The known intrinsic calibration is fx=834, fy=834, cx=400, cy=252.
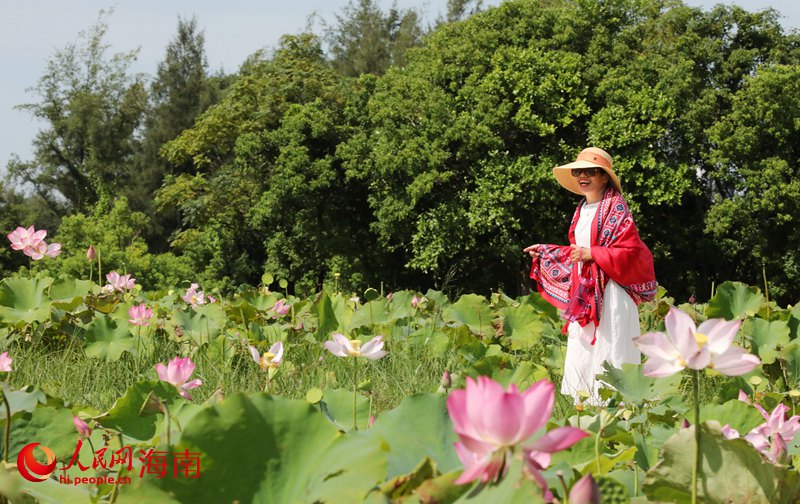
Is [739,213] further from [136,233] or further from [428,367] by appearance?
Result: [136,233]

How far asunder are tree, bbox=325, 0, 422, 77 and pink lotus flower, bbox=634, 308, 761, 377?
32.0m

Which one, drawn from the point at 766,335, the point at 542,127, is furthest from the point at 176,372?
the point at 542,127

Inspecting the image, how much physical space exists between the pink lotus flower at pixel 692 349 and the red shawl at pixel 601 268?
2.86m

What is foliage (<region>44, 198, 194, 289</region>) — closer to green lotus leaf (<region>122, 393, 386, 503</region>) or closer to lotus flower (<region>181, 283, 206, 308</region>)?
lotus flower (<region>181, 283, 206, 308</region>)

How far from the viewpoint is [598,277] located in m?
3.98

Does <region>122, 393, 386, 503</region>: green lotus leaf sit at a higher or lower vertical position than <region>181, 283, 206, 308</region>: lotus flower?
higher

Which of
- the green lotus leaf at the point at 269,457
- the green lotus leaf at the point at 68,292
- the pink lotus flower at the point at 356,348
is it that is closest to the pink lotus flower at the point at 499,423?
the green lotus leaf at the point at 269,457

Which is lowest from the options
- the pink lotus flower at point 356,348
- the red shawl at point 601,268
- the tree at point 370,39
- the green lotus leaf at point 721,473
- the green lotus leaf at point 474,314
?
the green lotus leaf at point 474,314

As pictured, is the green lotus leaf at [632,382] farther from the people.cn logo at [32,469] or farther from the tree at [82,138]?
the tree at [82,138]

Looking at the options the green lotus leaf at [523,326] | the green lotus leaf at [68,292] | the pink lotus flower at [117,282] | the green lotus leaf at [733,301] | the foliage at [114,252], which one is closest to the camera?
the green lotus leaf at [68,292]

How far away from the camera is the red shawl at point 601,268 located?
389cm

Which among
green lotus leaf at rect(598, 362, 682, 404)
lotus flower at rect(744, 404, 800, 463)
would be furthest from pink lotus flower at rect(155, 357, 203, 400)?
green lotus leaf at rect(598, 362, 682, 404)

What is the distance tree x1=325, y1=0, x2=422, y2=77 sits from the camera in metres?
32.7

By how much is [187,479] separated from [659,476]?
59 centimetres
